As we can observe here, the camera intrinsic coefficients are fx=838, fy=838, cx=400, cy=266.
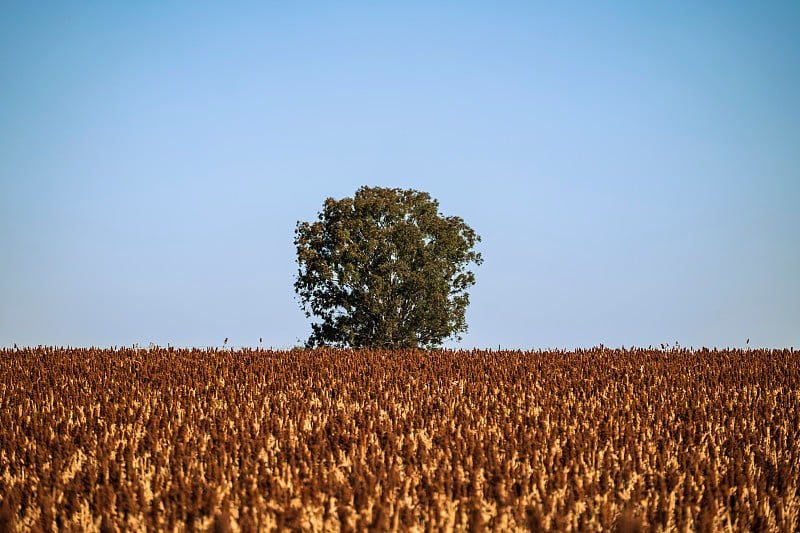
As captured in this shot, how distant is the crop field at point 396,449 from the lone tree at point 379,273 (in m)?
18.5

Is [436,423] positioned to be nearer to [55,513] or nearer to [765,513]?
[765,513]

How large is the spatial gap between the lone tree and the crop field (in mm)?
18535

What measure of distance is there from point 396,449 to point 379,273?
27.0 m

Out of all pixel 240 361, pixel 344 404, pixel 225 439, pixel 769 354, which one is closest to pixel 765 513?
pixel 225 439

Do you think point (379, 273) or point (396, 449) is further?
point (379, 273)

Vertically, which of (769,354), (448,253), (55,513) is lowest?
(55,513)

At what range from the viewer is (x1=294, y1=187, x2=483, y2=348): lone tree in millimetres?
34844

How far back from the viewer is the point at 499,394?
12.7m

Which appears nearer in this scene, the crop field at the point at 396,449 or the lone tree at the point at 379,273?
the crop field at the point at 396,449

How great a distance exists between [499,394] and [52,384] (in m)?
7.69

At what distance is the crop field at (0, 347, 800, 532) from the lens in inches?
235

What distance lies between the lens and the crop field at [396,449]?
19.6 feet

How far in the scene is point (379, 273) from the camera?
3509 cm

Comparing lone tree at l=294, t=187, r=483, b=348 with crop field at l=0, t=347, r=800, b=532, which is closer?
crop field at l=0, t=347, r=800, b=532
